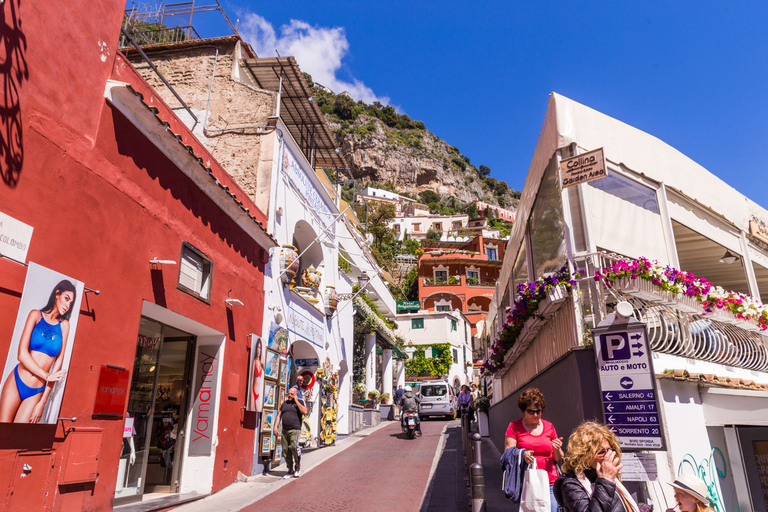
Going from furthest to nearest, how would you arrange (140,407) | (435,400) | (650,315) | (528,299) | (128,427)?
(435,400) < (140,407) < (528,299) < (128,427) < (650,315)

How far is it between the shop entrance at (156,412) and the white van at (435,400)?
714 inches

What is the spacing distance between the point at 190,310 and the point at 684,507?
23.0ft

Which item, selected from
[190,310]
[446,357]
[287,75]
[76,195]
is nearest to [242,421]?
[190,310]

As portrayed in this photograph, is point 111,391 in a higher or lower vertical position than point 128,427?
higher

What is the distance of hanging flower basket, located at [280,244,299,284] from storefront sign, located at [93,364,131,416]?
5.89 m

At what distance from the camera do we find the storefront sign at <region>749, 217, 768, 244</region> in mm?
10203

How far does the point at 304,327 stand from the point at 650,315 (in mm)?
9390

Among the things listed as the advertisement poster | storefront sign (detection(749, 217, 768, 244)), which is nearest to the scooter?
the advertisement poster

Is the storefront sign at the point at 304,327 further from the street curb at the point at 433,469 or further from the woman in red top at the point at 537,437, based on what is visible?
the woman in red top at the point at 537,437

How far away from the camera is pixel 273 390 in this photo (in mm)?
10781

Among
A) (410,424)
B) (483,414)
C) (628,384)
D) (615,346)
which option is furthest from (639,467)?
(483,414)

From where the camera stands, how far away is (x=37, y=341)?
191 inches

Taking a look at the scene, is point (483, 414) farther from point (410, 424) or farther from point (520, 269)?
point (520, 269)

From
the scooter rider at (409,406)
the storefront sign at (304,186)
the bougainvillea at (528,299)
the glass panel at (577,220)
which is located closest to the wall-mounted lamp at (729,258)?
the bougainvillea at (528,299)
